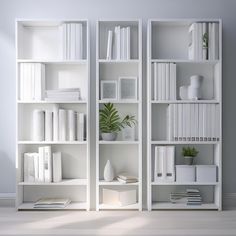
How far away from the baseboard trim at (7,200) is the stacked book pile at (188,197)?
5.08ft

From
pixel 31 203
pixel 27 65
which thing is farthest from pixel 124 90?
pixel 31 203

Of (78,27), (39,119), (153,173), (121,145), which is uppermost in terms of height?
(78,27)

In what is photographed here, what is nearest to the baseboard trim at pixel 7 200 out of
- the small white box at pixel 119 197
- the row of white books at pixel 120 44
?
the small white box at pixel 119 197

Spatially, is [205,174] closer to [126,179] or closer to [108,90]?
[126,179]

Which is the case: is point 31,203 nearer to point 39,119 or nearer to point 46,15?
point 39,119

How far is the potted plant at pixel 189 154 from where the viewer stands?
13.7 feet

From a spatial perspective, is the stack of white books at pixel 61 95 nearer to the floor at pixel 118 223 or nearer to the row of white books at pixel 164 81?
the row of white books at pixel 164 81

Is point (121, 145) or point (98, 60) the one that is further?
point (121, 145)

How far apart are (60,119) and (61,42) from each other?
2.40 feet

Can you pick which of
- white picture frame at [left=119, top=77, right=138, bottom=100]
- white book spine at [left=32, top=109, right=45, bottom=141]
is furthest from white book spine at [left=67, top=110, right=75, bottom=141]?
white picture frame at [left=119, top=77, right=138, bottom=100]

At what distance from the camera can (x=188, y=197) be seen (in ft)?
13.7

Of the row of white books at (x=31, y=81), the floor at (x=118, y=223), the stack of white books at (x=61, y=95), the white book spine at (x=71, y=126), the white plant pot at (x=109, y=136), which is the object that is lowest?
the floor at (x=118, y=223)

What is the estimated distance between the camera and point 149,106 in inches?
161

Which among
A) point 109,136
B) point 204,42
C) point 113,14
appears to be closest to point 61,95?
point 109,136
